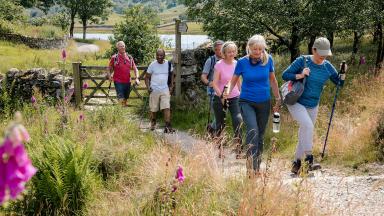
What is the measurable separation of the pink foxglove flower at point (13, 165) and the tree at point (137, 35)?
2759 cm

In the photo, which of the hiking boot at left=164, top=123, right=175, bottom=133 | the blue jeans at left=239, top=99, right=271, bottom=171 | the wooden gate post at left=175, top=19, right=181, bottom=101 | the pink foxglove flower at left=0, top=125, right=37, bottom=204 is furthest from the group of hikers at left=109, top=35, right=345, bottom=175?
the wooden gate post at left=175, top=19, right=181, bottom=101

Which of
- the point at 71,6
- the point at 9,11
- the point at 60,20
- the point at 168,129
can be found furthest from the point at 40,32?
the point at 168,129

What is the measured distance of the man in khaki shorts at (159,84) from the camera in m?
9.50

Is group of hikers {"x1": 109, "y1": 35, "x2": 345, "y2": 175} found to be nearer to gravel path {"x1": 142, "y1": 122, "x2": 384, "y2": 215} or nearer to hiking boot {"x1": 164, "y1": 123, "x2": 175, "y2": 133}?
gravel path {"x1": 142, "y1": 122, "x2": 384, "y2": 215}

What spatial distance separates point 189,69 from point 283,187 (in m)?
7.72

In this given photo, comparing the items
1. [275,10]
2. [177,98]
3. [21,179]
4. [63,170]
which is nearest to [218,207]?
[63,170]

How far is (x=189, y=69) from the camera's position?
12.2 m

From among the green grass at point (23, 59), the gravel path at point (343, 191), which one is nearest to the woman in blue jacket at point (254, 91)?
the gravel path at point (343, 191)

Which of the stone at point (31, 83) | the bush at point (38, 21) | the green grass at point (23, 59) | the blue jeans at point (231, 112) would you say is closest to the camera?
the blue jeans at point (231, 112)

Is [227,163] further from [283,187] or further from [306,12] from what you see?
[306,12]

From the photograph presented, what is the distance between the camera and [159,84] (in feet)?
31.9

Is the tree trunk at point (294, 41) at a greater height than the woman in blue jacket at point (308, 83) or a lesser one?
greater

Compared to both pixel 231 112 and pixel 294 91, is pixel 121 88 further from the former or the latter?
pixel 294 91

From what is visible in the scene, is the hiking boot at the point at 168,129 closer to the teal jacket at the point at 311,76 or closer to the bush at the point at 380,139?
the teal jacket at the point at 311,76
